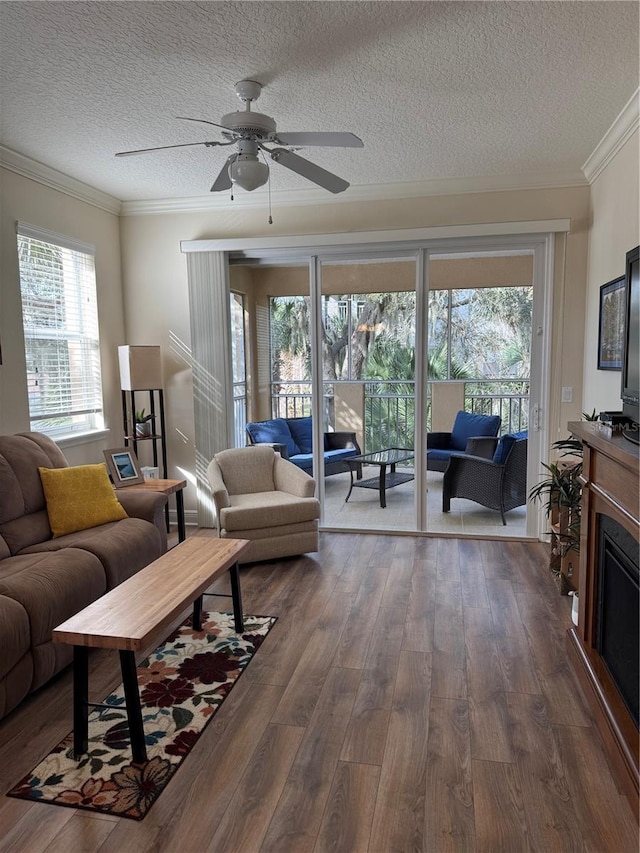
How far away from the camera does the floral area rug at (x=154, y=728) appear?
1.94 metres

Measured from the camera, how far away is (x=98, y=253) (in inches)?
184

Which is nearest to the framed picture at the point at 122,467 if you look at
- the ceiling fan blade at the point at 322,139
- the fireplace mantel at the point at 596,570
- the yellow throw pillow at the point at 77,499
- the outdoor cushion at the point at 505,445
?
the yellow throw pillow at the point at 77,499

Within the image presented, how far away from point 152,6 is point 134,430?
10.4ft

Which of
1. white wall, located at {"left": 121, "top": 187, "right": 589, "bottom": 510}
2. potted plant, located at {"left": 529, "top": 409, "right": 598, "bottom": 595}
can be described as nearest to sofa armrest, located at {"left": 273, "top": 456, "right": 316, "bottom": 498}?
white wall, located at {"left": 121, "top": 187, "right": 589, "bottom": 510}

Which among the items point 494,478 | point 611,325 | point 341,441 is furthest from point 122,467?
point 611,325

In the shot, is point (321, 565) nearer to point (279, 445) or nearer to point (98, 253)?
point (279, 445)

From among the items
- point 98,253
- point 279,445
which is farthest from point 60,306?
point 279,445

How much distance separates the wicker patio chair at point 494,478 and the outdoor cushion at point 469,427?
10 centimetres

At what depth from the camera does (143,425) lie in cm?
484

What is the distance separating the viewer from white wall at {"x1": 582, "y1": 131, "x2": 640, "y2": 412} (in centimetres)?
320

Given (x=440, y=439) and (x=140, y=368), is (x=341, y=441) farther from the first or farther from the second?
(x=140, y=368)

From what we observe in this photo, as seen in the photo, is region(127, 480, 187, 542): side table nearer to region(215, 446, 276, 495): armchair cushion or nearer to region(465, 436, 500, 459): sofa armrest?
region(215, 446, 276, 495): armchair cushion

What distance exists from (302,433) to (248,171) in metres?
2.72

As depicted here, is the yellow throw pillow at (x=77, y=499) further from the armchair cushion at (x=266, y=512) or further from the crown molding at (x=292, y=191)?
the crown molding at (x=292, y=191)
